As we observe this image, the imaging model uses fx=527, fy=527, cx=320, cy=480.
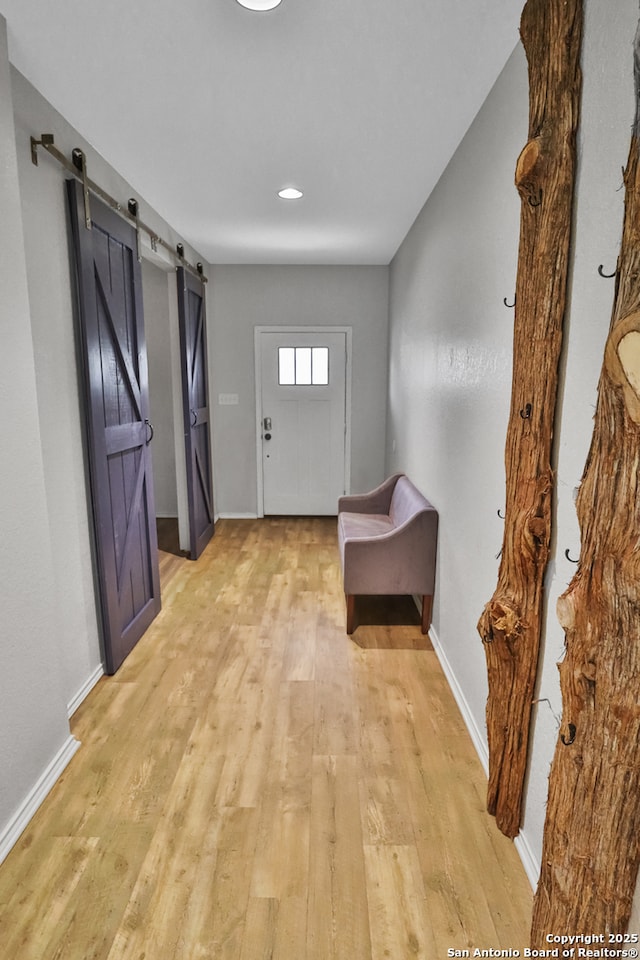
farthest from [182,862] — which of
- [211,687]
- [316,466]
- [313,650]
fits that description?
[316,466]

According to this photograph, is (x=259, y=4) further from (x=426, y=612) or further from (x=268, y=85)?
(x=426, y=612)

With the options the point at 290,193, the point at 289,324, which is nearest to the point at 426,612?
the point at 290,193

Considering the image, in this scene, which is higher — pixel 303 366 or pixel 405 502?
pixel 303 366

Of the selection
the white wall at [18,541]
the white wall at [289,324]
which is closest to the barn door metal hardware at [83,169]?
the white wall at [18,541]

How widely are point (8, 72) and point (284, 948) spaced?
2.73 metres

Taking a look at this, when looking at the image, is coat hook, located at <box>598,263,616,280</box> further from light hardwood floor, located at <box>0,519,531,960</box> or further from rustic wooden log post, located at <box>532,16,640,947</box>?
light hardwood floor, located at <box>0,519,531,960</box>

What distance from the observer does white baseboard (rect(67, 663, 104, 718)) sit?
2322 millimetres

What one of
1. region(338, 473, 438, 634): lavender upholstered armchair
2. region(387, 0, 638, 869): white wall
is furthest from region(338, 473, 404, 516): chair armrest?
region(338, 473, 438, 634): lavender upholstered armchair

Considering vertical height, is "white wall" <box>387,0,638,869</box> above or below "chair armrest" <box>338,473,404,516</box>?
above

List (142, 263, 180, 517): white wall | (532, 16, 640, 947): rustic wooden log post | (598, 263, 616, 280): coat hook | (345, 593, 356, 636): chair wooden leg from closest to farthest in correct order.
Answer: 1. (532, 16, 640, 947): rustic wooden log post
2. (598, 263, 616, 280): coat hook
3. (345, 593, 356, 636): chair wooden leg
4. (142, 263, 180, 517): white wall

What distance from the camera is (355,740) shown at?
2174 millimetres

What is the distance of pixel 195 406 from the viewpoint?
14.7 ft

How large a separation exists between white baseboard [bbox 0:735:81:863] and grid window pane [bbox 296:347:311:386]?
3.89m

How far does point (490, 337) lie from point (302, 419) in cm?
347
